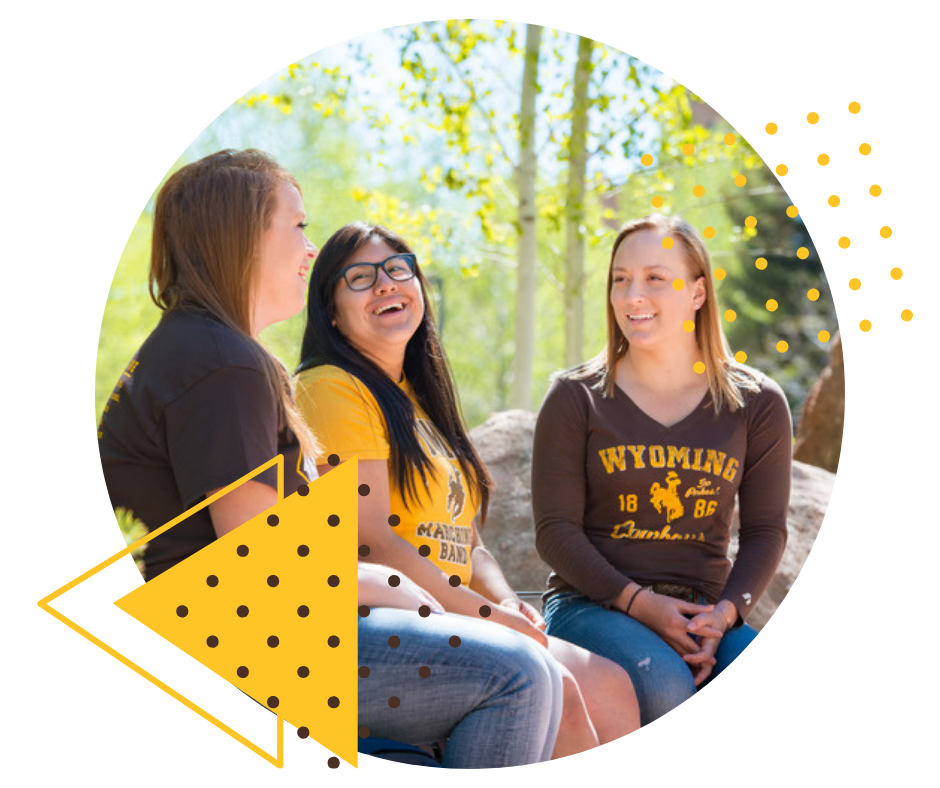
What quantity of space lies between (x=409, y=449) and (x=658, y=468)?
0.63 metres

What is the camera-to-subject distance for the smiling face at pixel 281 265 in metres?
1.98

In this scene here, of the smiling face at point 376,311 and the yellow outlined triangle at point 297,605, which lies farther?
the smiling face at point 376,311

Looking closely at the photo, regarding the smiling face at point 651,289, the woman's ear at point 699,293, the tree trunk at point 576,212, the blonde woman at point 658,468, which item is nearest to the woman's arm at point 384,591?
the blonde woman at point 658,468

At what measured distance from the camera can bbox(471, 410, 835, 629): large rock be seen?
315 cm

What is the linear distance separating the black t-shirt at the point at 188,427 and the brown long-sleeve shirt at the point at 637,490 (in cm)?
72

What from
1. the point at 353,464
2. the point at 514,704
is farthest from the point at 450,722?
the point at 353,464

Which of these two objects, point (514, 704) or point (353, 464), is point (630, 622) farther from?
point (353, 464)

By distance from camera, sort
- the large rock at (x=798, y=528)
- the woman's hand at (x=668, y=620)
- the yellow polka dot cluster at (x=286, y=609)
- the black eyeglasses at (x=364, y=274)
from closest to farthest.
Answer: the yellow polka dot cluster at (x=286, y=609) → the black eyeglasses at (x=364, y=274) → the woman's hand at (x=668, y=620) → the large rock at (x=798, y=528)

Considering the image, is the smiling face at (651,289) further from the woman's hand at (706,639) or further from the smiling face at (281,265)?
the smiling face at (281,265)

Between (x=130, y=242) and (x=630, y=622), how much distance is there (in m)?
1.46

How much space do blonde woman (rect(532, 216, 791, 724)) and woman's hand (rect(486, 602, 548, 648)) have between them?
201 millimetres

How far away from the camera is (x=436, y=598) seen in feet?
6.79

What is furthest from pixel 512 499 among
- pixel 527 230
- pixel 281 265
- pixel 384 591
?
pixel 281 265

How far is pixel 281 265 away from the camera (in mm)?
2006
